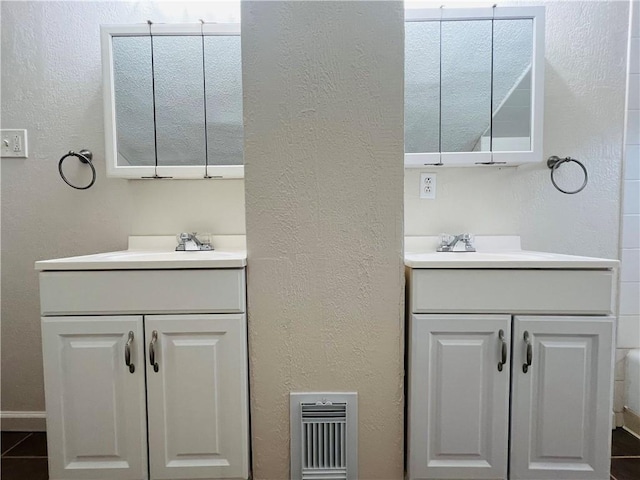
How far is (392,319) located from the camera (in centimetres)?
112

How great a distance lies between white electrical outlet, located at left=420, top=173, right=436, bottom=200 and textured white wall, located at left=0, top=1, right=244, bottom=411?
789mm

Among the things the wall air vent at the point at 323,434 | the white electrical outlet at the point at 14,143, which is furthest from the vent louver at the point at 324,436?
the white electrical outlet at the point at 14,143

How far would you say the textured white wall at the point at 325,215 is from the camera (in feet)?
3.53

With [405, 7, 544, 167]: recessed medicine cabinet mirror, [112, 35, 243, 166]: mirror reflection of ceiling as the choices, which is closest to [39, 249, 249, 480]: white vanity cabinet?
[112, 35, 243, 166]: mirror reflection of ceiling

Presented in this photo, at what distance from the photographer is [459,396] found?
1092 mm

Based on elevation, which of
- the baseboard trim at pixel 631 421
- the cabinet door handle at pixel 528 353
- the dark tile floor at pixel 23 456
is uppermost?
the cabinet door handle at pixel 528 353

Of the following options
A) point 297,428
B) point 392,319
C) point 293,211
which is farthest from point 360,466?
point 293,211

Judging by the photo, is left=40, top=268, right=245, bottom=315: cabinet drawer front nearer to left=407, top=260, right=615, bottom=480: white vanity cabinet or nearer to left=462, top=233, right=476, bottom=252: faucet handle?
left=407, top=260, right=615, bottom=480: white vanity cabinet

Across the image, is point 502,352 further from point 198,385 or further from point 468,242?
point 198,385

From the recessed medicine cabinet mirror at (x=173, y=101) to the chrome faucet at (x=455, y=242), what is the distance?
2.93 feet

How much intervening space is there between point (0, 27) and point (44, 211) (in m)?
0.81

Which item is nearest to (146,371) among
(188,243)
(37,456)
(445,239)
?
(188,243)

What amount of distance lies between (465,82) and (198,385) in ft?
4.90

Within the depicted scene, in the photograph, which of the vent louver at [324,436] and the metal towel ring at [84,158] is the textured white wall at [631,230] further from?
the metal towel ring at [84,158]
